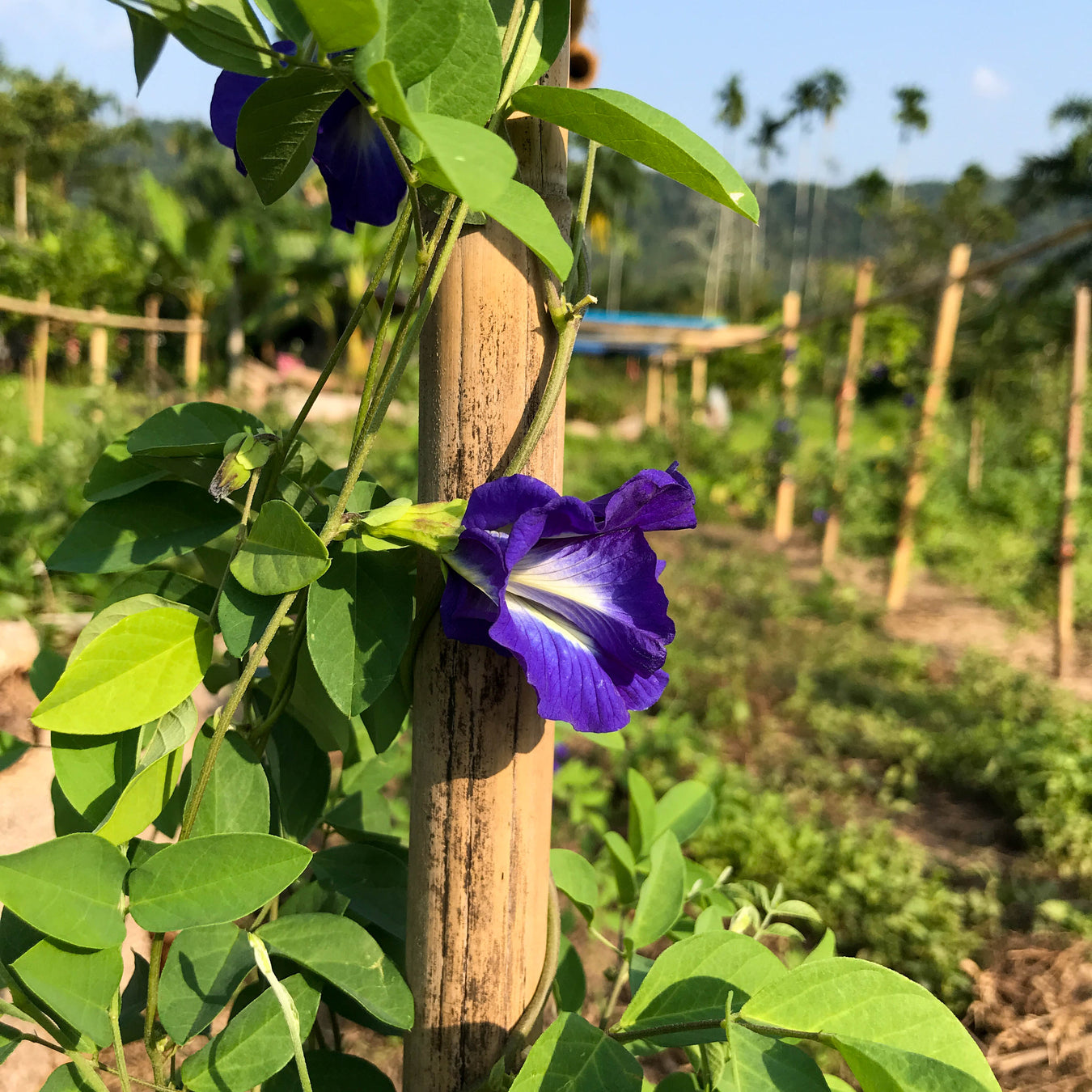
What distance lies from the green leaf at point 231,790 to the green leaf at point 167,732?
29 millimetres

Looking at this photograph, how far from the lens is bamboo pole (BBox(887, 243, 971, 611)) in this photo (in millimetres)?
4500

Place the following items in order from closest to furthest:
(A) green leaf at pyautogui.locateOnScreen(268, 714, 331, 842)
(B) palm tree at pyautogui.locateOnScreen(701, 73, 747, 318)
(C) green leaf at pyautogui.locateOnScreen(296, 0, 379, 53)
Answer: (C) green leaf at pyautogui.locateOnScreen(296, 0, 379, 53) → (A) green leaf at pyautogui.locateOnScreen(268, 714, 331, 842) → (B) palm tree at pyautogui.locateOnScreen(701, 73, 747, 318)

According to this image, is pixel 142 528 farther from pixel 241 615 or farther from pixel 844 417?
pixel 844 417

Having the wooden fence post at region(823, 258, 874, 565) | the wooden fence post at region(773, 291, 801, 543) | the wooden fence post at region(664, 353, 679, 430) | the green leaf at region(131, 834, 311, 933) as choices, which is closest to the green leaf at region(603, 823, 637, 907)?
the green leaf at region(131, 834, 311, 933)

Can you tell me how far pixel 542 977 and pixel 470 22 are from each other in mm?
583

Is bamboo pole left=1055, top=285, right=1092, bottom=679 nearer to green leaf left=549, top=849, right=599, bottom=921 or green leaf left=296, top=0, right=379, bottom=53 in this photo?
green leaf left=549, top=849, right=599, bottom=921

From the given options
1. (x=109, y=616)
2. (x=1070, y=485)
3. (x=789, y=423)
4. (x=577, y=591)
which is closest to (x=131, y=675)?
(x=109, y=616)

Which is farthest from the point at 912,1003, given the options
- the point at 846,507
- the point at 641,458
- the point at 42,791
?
the point at 641,458


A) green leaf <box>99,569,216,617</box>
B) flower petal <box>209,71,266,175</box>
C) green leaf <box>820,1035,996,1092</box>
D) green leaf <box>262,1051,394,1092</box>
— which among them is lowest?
green leaf <box>262,1051,394,1092</box>

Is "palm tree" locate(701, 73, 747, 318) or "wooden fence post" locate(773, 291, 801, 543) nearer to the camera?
"wooden fence post" locate(773, 291, 801, 543)

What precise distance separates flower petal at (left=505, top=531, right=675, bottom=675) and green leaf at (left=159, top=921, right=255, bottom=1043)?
10.2 inches

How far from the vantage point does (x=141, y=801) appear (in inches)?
19.2

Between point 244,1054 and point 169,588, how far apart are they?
284 millimetres

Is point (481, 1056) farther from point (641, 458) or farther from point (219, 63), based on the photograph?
point (641, 458)
